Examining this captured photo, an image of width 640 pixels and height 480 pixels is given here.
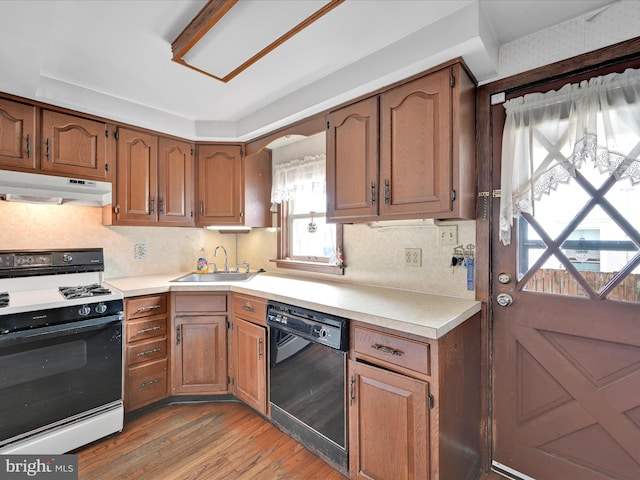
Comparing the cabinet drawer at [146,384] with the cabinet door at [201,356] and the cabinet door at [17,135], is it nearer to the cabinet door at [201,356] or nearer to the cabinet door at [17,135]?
the cabinet door at [201,356]

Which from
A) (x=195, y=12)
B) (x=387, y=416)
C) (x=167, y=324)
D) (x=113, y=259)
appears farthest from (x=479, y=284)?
(x=113, y=259)

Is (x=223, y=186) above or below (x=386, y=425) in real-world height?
above

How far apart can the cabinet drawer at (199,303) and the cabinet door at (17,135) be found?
4.16 feet

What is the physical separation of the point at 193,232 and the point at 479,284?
258 cm

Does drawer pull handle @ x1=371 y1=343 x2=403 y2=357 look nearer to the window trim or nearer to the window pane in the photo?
the window trim

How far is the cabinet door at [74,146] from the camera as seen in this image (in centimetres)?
204

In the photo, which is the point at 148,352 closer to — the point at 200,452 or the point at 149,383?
the point at 149,383

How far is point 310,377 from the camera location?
1764 millimetres

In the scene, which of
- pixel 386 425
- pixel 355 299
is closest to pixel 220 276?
pixel 355 299

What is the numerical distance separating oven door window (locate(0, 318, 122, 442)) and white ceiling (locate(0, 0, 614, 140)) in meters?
1.48

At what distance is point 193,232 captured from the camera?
3.07m

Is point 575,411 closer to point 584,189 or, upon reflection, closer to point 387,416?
point 387,416

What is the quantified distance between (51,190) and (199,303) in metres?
1.19

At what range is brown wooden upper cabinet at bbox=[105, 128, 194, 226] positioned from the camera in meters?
2.37
